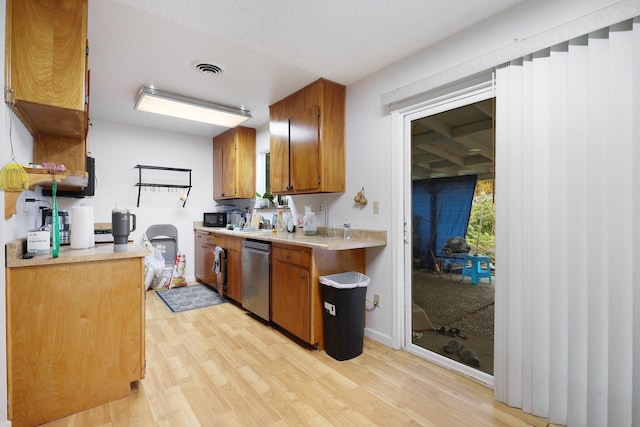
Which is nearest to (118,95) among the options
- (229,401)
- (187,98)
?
(187,98)

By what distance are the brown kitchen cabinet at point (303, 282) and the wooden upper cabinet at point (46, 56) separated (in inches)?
67.6

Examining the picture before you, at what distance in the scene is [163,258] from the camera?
14.8 ft

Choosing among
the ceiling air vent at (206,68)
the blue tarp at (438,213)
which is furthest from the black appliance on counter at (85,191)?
the blue tarp at (438,213)

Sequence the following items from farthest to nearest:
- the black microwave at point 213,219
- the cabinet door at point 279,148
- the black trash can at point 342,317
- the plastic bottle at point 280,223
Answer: the black microwave at point 213,219 → the plastic bottle at point 280,223 → the cabinet door at point 279,148 → the black trash can at point 342,317

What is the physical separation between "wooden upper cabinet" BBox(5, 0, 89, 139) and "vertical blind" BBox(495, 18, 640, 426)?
2430mm

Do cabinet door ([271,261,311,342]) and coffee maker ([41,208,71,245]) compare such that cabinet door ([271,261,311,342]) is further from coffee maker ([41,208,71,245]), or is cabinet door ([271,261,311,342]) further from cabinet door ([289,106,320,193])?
coffee maker ([41,208,71,245])

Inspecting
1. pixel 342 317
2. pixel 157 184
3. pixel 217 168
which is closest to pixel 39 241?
pixel 342 317

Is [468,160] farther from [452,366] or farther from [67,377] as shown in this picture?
[67,377]

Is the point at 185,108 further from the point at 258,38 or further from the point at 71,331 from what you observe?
the point at 71,331

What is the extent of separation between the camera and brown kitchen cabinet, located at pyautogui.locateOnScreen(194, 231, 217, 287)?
13.7 feet

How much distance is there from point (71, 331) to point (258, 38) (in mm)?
2188

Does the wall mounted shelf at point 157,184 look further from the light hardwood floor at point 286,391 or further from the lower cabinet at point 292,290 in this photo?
the lower cabinet at point 292,290

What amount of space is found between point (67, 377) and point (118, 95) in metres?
2.78

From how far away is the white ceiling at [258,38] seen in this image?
1853 millimetres
